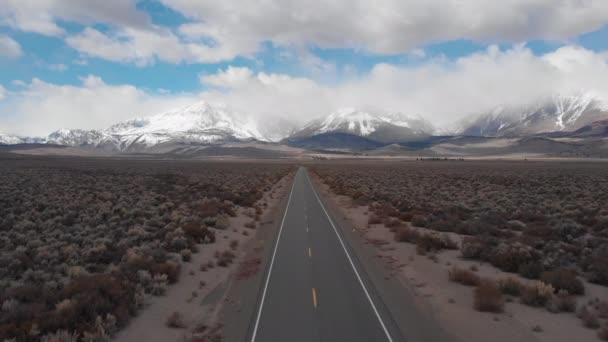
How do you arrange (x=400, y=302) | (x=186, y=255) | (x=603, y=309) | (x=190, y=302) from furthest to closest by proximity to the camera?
(x=186, y=255), (x=190, y=302), (x=400, y=302), (x=603, y=309)

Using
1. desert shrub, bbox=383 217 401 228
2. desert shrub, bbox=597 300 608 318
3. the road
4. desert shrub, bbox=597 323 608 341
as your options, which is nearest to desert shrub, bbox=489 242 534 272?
desert shrub, bbox=597 300 608 318

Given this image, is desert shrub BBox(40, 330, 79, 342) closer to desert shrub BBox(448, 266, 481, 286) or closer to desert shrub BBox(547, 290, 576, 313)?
desert shrub BBox(448, 266, 481, 286)

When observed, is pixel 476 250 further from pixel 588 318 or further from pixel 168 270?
pixel 168 270

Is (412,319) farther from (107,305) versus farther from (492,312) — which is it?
(107,305)

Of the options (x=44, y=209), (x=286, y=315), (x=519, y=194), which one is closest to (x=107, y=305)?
(x=286, y=315)

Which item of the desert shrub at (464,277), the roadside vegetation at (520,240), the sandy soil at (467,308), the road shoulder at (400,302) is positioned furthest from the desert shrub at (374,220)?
the desert shrub at (464,277)

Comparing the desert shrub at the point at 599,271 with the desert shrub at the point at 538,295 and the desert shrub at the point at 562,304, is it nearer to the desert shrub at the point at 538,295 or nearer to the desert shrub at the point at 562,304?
the desert shrub at the point at 538,295

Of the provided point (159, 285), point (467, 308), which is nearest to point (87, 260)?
point (159, 285)

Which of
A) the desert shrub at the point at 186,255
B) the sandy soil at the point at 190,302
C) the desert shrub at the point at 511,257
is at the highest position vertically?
the desert shrub at the point at 511,257
